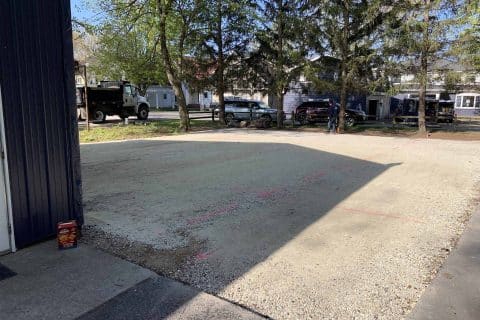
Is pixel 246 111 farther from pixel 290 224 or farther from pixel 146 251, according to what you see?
pixel 146 251

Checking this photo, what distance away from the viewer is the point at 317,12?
18922mm

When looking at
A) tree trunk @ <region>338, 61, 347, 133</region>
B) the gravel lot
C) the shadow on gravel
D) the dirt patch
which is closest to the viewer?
the gravel lot

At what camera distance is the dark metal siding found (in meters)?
3.79

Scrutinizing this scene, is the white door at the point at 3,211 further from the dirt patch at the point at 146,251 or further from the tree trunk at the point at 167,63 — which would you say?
the tree trunk at the point at 167,63

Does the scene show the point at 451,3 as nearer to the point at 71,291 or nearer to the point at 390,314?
the point at 390,314

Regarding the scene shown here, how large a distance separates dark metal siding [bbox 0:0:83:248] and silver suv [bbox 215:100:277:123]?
20.2 metres

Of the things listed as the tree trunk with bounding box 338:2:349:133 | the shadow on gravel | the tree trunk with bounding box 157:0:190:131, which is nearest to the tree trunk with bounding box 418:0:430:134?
the tree trunk with bounding box 338:2:349:133

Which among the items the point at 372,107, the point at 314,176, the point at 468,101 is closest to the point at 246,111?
the point at 372,107

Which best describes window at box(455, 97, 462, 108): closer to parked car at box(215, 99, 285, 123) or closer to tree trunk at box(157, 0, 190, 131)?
parked car at box(215, 99, 285, 123)

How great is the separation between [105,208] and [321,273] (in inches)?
136

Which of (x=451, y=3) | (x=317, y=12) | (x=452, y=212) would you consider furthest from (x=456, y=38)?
(x=452, y=212)

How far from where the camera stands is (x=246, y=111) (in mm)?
25109

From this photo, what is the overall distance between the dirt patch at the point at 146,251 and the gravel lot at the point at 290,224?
0.01 meters

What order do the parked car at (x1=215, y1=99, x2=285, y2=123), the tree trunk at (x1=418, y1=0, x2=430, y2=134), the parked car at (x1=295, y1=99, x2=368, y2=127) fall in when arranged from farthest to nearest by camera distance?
the parked car at (x1=215, y1=99, x2=285, y2=123), the parked car at (x1=295, y1=99, x2=368, y2=127), the tree trunk at (x1=418, y1=0, x2=430, y2=134)
